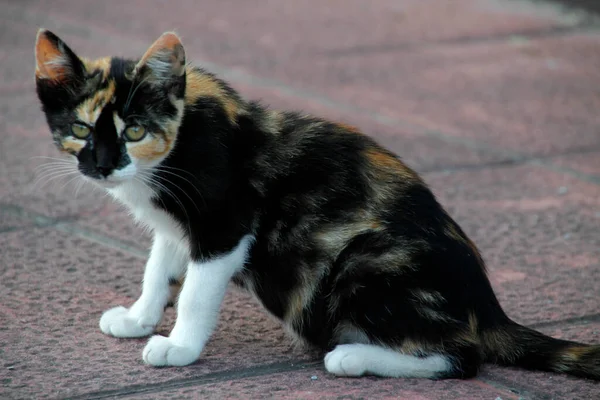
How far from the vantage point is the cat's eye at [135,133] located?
3.90 meters

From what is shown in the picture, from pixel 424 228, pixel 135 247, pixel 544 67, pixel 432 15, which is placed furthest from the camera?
pixel 432 15

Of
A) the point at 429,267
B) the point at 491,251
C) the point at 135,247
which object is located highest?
the point at 429,267

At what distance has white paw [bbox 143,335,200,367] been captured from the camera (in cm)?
405

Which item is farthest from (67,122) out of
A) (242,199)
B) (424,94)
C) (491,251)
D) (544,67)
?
(544,67)

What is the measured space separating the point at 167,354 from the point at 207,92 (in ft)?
3.78

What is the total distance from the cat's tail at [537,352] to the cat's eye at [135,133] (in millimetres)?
1670

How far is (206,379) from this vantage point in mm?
4008

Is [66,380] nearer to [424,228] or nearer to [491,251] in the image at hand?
[424,228]

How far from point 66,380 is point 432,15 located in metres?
7.87

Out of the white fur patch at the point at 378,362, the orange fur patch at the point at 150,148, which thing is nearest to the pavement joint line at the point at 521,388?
the white fur patch at the point at 378,362

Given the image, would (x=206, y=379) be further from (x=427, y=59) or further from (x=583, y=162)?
(x=427, y=59)

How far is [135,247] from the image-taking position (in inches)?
219

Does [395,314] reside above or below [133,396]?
above

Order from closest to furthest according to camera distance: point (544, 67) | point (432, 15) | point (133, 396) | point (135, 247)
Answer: point (133, 396), point (135, 247), point (544, 67), point (432, 15)
